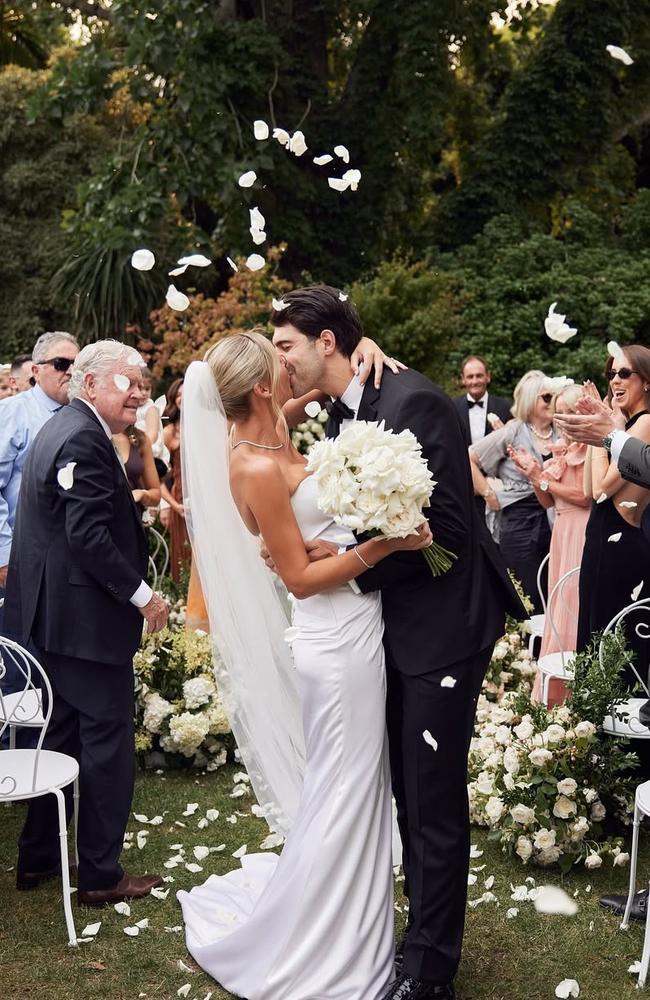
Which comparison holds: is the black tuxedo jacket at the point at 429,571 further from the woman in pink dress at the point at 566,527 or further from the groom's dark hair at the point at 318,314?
the woman in pink dress at the point at 566,527

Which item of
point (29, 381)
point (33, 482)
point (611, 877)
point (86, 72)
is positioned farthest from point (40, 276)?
point (611, 877)

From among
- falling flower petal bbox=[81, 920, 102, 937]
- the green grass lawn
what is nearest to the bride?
the green grass lawn

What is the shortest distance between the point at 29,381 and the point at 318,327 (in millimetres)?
4094

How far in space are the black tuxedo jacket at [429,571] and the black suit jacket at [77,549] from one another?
4.12 ft

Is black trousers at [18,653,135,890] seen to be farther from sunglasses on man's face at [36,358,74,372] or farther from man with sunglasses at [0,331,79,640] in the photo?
sunglasses on man's face at [36,358,74,372]

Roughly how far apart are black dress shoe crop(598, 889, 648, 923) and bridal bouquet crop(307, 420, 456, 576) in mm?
1948

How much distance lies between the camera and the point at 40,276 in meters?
16.7

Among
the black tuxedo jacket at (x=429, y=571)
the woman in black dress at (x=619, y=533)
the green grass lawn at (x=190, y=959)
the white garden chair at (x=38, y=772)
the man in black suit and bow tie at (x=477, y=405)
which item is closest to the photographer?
the black tuxedo jacket at (x=429, y=571)

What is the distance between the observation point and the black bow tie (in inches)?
144

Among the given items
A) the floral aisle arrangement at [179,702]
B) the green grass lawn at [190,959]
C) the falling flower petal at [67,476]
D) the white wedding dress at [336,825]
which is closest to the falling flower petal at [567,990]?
the green grass lawn at [190,959]

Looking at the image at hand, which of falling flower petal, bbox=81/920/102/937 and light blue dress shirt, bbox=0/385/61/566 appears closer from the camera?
falling flower petal, bbox=81/920/102/937

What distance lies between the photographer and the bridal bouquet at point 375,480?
3.24m

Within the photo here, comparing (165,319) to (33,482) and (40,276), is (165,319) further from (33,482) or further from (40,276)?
(33,482)

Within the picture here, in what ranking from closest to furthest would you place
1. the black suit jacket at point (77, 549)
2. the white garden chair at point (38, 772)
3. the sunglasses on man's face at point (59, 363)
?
the white garden chair at point (38, 772) < the black suit jacket at point (77, 549) < the sunglasses on man's face at point (59, 363)
